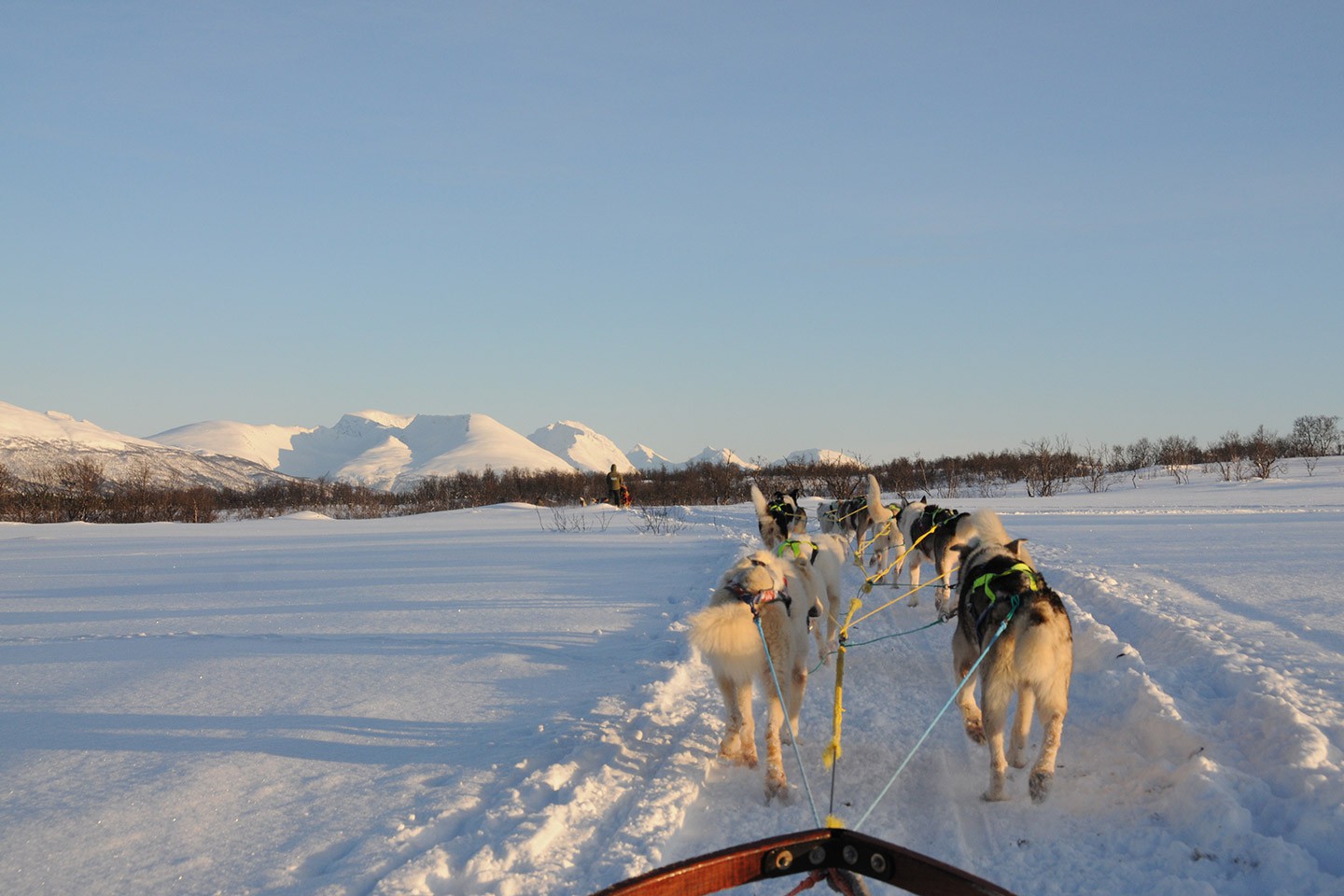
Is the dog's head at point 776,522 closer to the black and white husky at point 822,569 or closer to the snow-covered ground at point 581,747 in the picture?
the snow-covered ground at point 581,747

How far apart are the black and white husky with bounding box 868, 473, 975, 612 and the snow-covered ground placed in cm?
48

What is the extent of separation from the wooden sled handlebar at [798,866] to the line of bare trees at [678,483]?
1978 centimetres

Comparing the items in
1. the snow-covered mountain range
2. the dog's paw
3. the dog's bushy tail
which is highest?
the snow-covered mountain range

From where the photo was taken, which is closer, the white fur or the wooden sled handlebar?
the wooden sled handlebar

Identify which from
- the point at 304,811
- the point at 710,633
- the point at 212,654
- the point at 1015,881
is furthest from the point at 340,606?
the point at 1015,881

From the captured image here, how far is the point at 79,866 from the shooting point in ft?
10.00

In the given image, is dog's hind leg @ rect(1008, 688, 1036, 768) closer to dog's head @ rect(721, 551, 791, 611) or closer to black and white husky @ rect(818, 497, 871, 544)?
dog's head @ rect(721, 551, 791, 611)

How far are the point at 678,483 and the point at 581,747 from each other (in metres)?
30.7

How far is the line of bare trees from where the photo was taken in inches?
1126

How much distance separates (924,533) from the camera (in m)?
8.66

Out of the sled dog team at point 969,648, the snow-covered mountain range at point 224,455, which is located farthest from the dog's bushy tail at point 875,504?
the snow-covered mountain range at point 224,455

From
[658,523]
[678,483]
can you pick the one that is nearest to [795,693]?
[658,523]

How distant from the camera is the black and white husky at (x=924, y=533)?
800 centimetres

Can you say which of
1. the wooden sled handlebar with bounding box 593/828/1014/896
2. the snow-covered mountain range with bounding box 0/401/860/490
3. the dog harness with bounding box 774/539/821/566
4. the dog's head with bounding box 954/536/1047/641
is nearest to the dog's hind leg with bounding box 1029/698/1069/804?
the dog's head with bounding box 954/536/1047/641
